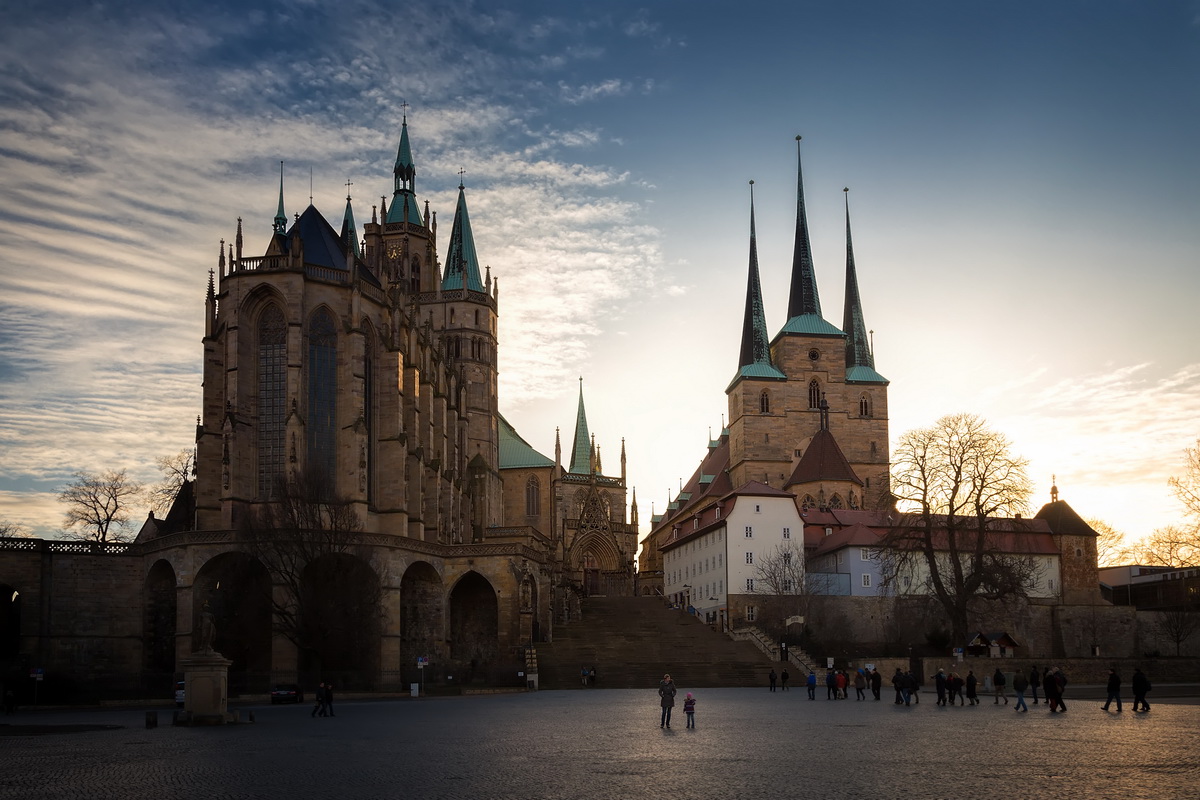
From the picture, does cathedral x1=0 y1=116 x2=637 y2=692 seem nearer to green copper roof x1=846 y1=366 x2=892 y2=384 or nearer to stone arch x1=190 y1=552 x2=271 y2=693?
stone arch x1=190 y1=552 x2=271 y2=693

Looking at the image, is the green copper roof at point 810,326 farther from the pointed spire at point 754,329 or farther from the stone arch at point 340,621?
the stone arch at point 340,621

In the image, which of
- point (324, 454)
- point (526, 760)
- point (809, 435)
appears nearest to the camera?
point (526, 760)

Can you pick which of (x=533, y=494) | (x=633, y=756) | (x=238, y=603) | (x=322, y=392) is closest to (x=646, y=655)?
(x=238, y=603)

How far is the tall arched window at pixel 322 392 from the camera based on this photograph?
6066 centimetres

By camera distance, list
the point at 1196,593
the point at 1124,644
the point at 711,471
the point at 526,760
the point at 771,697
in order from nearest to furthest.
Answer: the point at 526,760
the point at 771,697
the point at 1124,644
the point at 1196,593
the point at 711,471

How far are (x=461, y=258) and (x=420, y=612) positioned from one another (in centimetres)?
4517

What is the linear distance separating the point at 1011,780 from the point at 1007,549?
213 ft

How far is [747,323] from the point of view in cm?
11450

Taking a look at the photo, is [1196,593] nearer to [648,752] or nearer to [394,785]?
[648,752]

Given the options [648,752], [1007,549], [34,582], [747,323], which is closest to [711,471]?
[747,323]

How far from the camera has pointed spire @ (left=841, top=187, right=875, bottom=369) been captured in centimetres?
11412

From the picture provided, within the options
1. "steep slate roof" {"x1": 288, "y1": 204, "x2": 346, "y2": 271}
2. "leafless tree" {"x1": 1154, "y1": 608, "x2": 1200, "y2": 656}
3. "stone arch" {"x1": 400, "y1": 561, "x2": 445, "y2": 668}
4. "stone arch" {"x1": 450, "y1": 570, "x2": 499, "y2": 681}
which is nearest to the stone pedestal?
"stone arch" {"x1": 400, "y1": 561, "x2": 445, "y2": 668}

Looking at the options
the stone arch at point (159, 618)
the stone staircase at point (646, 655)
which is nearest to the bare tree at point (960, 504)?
the stone staircase at point (646, 655)

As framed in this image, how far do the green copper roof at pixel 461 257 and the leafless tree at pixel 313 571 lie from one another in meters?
43.3
